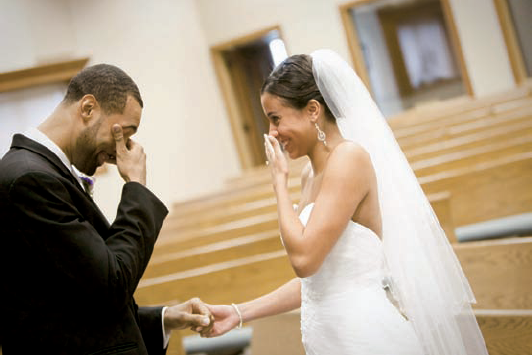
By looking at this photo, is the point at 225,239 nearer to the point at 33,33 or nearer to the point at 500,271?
the point at 500,271

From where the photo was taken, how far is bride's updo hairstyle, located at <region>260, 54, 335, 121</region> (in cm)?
177

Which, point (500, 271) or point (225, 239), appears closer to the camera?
point (500, 271)

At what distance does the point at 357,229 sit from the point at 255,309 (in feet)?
1.55

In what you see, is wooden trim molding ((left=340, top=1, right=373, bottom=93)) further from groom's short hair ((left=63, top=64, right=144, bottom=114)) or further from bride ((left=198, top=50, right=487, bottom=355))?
groom's short hair ((left=63, top=64, right=144, bottom=114))

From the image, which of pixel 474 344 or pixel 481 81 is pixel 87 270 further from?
pixel 481 81

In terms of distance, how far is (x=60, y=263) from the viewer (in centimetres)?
130

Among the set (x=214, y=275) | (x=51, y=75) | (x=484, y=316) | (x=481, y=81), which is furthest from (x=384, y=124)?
(x=481, y=81)

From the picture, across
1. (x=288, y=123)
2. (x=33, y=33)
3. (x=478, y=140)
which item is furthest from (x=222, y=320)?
(x=33, y=33)

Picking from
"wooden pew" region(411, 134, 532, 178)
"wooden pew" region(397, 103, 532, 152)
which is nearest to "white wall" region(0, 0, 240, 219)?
"wooden pew" region(397, 103, 532, 152)

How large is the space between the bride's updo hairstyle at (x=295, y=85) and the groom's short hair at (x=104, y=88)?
457 mm

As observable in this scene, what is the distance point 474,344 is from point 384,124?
74cm

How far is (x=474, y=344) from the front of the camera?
1764 millimetres

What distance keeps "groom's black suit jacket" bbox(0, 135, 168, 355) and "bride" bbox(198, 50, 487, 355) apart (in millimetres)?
457

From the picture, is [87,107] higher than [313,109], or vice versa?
[87,107]
